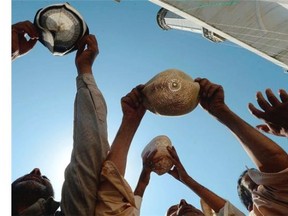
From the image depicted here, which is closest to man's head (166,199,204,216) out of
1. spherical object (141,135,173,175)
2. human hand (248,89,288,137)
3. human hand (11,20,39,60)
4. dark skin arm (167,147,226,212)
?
dark skin arm (167,147,226,212)

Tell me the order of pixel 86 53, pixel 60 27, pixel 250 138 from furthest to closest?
pixel 60 27 → pixel 86 53 → pixel 250 138

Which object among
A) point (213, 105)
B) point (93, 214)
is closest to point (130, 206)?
point (93, 214)

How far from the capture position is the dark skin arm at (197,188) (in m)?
1.41

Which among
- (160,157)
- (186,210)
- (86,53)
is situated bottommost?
(186,210)

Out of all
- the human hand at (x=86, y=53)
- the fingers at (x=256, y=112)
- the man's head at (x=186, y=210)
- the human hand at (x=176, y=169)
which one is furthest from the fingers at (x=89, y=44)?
the man's head at (x=186, y=210)

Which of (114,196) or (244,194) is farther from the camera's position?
(244,194)

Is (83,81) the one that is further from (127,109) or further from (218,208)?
(218,208)

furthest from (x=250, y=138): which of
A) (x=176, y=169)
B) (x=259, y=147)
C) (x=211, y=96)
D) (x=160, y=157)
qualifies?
(x=176, y=169)

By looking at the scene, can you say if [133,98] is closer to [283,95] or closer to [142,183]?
[142,183]

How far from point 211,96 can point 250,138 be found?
0.60 feet

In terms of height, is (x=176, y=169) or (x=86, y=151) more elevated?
(x=86, y=151)

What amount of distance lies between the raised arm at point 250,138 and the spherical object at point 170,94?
6 cm

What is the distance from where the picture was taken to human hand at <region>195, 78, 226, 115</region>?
1131mm

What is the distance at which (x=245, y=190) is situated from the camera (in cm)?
147
